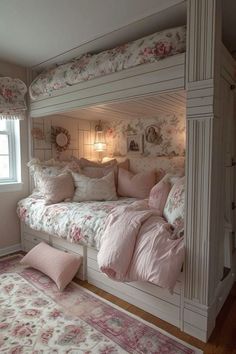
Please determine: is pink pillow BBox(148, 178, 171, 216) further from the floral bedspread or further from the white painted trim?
the white painted trim

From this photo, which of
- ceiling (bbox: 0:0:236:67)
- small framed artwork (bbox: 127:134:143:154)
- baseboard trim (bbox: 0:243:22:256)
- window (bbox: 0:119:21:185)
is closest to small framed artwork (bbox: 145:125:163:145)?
small framed artwork (bbox: 127:134:143:154)

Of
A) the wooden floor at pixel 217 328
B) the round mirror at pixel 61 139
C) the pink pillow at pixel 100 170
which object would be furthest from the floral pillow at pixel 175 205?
the round mirror at pixel 61 139

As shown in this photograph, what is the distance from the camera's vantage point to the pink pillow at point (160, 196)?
2.06 metres

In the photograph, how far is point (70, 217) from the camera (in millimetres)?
2250

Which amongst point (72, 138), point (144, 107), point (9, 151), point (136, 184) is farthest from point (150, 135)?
point (9, 151)

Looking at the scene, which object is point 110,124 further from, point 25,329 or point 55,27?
point 25,329

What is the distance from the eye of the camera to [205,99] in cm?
146

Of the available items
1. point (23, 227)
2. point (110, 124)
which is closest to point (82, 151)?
point (110, 124)

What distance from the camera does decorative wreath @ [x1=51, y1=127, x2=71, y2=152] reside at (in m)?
3.21

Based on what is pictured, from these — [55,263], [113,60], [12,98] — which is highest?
[113,60]

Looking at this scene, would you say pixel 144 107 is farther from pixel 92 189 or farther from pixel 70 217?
pixel 70 217

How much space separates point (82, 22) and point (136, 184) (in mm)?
1709

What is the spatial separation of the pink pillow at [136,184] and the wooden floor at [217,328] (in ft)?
3.83

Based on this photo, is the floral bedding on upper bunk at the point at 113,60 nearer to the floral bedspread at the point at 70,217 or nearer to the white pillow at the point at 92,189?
the white pillow at the point at 92,189
